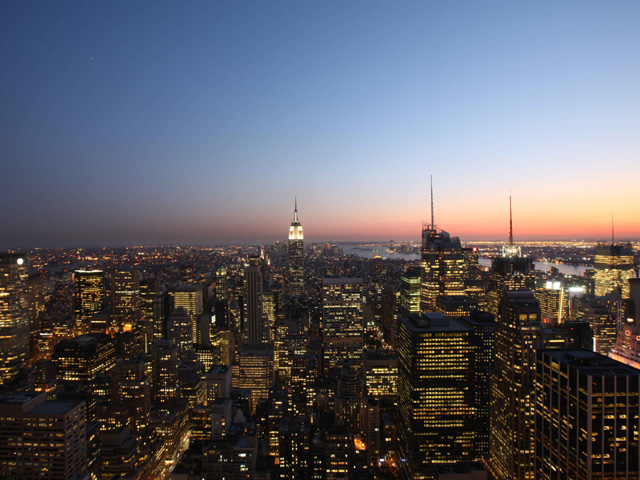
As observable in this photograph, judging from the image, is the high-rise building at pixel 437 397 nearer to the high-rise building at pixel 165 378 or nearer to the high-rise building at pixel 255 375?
the high-rise building at pixel 255 375

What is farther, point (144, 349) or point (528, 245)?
point (528, 245)

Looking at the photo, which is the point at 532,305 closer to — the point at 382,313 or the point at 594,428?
the point at 594,428

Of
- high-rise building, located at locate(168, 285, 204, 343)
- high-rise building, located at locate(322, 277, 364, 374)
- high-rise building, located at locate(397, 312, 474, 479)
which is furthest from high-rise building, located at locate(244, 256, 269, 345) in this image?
high-rise building, located at locate(397, 312, 474, 479)

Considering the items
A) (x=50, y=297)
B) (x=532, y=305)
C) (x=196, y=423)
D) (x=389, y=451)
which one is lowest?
(x=389, y=451)

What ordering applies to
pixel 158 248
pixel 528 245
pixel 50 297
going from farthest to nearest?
pixel 528 245, pixel 158 248, pixel 50 297

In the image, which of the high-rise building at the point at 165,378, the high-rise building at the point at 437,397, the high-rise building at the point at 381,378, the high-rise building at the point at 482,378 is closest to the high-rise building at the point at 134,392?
the high-rise building at the point at 165,378

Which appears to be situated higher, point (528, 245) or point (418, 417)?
point (528, 245)

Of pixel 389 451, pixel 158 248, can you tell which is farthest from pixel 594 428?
pixel 158 248

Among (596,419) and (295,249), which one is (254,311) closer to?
(295,249)
